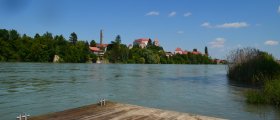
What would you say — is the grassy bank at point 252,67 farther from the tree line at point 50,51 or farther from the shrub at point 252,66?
the tree line at point 50,51

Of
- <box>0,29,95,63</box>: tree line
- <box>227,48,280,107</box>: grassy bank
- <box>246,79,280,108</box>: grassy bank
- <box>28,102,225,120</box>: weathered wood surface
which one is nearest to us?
<box>28,102,225,120</box>: weathered wood surface

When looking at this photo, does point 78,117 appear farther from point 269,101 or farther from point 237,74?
point 237,74

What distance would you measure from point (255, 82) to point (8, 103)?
24267 mm

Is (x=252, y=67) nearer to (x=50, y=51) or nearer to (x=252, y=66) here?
(x=252, y=66)

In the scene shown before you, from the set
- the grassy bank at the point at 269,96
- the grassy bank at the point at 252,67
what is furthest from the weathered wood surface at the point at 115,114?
the grassy bank at the point at 252,67

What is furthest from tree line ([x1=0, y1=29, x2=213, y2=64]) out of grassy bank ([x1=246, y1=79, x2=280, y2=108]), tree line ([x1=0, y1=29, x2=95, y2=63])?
grassy bank ([x1=246, y1=79, x2=280, y2=108])

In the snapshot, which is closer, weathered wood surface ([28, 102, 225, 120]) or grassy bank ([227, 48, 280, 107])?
weathered wood surface ([28, 102, 225, 120])

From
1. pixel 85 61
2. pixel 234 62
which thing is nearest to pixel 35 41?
pixel 85 61

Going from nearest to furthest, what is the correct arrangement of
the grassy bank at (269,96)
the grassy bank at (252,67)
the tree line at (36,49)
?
the grassy bank at (269,96) < the grassy bank at (252,67) < the tree line at (36,49)

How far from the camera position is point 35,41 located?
12519 cm

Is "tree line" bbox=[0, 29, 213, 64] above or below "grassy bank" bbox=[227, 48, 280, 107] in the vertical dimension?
above

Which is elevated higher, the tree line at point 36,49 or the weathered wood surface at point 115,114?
the tree line at point 36,49

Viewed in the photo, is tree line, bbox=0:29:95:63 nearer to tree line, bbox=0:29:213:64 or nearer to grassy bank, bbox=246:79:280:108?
tree line, bbox=0:29:213:64

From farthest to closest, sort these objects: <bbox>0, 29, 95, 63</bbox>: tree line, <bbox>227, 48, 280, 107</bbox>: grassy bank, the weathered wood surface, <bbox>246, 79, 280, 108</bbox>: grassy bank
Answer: <bbox>0, 29, 95, 63</bbox>: tree line
<bbox>227, 48, 280, 107</bbox>: grassy bank
<bbox>246, 79, 280, 108</bbox>: grassy bank
the weathered wood surface
